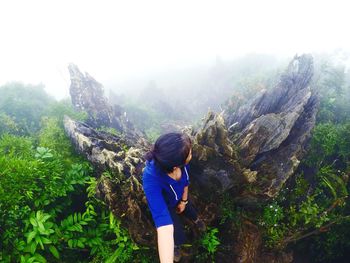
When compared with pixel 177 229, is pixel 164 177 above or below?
above

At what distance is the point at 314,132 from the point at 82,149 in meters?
7.22

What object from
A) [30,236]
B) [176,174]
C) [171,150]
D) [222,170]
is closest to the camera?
[171,150]

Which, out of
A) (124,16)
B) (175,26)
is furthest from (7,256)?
(124,16)

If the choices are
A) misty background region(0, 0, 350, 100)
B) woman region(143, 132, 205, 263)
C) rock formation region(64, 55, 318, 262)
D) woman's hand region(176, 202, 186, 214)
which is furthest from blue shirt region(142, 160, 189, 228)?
misty background region(0, 0, 350, 100)

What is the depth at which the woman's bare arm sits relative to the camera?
3654 mm

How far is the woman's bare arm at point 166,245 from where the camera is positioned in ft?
12.0

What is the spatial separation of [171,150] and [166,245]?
121cm

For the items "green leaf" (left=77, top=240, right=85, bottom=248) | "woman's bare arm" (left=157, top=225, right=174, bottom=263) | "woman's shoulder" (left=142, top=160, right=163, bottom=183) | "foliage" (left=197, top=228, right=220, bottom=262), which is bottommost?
"foliage" (left=197, top=228, right=220, bottom=262)

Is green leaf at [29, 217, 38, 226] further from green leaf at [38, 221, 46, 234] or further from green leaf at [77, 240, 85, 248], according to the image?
green leaf at [77, 240, 85, 248]

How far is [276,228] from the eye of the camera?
7.02 m

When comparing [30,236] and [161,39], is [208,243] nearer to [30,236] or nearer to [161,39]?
[30,236]

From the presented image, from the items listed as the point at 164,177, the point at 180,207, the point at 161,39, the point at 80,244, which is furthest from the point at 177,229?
the point at 161,39

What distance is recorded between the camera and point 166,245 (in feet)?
12.1

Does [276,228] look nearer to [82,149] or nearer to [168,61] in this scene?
[82,149]
